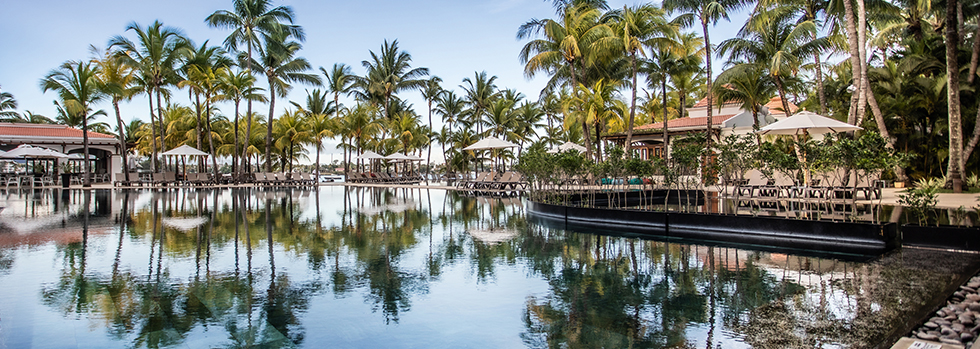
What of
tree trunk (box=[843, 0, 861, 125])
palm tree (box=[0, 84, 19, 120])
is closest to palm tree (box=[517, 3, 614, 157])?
tree trunk (box=[843, 0, 861, 125])

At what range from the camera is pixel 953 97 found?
43.5ft

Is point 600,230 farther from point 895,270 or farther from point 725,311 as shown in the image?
point 725,311

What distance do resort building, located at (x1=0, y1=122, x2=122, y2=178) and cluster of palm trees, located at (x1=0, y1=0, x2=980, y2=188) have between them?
2.02 meters

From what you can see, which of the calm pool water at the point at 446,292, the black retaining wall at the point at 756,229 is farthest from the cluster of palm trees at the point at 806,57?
the calm pool water at the point at 446,292

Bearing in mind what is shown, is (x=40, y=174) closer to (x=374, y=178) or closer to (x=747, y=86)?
(x=374, y=178)

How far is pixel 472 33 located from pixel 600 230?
57.8ft

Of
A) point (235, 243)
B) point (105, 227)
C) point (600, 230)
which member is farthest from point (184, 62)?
point (600, 230)

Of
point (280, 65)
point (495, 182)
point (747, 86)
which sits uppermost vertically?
point (280, 65)

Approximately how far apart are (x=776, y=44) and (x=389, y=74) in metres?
24.3

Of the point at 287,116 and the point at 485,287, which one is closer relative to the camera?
the point at 485,287

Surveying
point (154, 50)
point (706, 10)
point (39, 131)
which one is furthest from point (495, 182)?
point (39, 131)

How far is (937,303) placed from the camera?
4121 millimetres

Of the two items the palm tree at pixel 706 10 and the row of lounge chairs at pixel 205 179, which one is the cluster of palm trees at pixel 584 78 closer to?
the palm tree at pixel 706 10

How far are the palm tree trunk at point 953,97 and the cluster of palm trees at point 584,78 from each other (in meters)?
0.04
